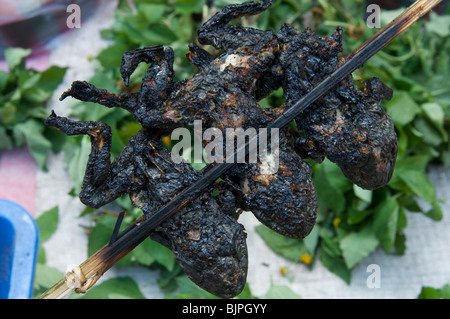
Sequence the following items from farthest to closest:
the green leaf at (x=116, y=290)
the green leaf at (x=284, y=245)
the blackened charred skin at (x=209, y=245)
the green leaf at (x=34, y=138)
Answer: the green leaf at (x=34, y=138) < the green leaf at (x=284, y=245) < the green leaf at (x=116, y=290) < the blackened charred skin at (x=209, y=245)

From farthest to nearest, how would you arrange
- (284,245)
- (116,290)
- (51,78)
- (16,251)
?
(51,78)
(284,245)
(116,290)
(16,251)

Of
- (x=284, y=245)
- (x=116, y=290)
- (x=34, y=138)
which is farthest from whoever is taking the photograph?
(x=34, y=138)

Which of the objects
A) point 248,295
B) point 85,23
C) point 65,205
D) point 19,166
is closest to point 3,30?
point 85,23

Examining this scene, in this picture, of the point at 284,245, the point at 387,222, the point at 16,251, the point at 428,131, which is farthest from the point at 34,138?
the point at 428,131

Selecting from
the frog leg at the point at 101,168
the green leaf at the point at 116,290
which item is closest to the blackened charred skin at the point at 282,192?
the frog leg at the point at 101,168

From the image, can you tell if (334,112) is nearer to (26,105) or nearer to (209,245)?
(209,245)

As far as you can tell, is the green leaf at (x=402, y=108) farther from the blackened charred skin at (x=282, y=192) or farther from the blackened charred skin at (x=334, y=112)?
the blackened charred skin at (x=282, y=192)
